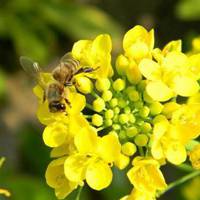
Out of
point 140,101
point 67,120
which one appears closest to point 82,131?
point 67,120

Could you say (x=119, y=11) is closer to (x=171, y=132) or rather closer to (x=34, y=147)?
(x=34, y=147)

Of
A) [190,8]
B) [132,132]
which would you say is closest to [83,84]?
[132,132]

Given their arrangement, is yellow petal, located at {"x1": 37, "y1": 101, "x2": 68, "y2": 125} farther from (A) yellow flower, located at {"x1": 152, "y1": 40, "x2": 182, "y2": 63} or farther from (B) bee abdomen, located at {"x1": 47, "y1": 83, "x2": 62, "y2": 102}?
(A) yellow flower, located at {"x1": 152, "y1": 40, "x2": 182, "y2": 63}

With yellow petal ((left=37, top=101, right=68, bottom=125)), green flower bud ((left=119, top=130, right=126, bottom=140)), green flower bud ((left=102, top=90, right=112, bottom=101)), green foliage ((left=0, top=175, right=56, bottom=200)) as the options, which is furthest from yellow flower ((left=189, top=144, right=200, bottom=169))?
green foliage ((left=0, top=175, right=56, bottom=200))

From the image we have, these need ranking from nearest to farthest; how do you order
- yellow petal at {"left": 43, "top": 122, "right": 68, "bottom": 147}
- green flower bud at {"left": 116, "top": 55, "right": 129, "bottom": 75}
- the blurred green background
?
yellow petal at {"left": 43, "top": 122, "right": 68, "bottom": 147}
green flower bud at {"left": 116, "top": 55, "right": 129, "bottom": 75}
the blurred green background

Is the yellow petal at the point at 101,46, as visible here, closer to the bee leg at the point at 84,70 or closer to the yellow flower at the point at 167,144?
the bee leg at the point at 84,70

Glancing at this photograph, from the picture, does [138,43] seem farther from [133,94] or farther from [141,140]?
[141,140]

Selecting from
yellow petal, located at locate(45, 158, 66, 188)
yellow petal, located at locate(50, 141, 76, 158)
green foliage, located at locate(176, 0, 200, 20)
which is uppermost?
green foliage, located at locate(176, 0, 200, 20)
